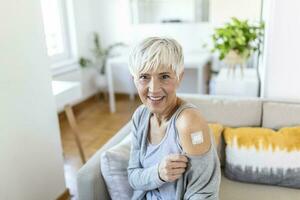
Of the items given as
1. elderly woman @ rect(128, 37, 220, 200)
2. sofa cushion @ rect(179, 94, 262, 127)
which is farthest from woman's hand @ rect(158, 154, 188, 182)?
sofa cushion @ rect(179, 94, 262, 127)

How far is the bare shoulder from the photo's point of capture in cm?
101

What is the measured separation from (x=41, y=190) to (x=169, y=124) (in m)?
1.11

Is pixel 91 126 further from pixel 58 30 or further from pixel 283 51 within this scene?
pixel 283 51

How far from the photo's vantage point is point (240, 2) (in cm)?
325

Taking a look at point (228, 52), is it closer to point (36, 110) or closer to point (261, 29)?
point (261, 29)

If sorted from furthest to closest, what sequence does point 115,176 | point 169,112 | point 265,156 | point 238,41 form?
point 238,41
point 265,156
point 115,176
point 169,112

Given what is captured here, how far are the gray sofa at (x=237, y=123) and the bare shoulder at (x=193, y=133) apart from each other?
44 centimetres

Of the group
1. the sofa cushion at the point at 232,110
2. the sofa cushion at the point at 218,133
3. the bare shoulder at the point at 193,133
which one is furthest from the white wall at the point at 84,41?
the bare shoulder at the point at 193,133

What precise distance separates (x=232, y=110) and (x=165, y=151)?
71cm

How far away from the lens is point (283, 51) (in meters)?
1.65

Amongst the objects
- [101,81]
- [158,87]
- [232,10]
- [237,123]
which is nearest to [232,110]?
[237,123]

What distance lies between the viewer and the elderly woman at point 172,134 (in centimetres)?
103

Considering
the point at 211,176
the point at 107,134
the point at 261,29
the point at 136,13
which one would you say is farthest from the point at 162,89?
the point at 136,13

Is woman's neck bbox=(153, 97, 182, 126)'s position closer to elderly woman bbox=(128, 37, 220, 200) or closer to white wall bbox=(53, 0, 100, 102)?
elderly woman bbox=(128, 37, 220, 200)
